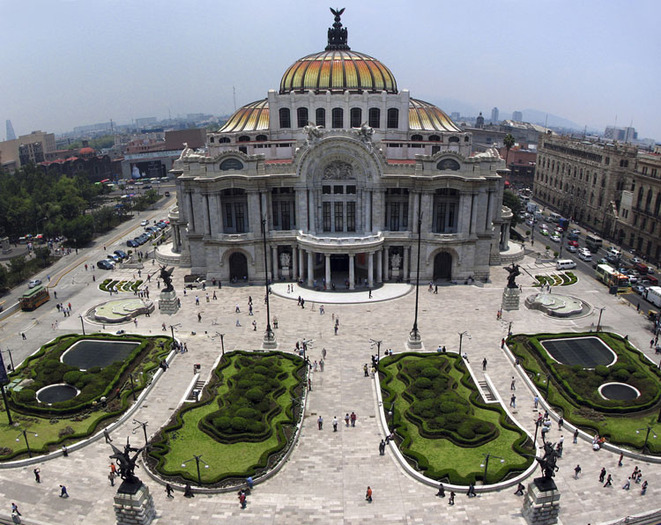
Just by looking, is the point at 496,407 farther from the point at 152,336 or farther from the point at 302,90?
the point at 302,90

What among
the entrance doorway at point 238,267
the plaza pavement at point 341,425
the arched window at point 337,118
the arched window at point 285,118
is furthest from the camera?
the arched window at point 285,118

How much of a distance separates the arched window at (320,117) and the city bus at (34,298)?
4787cm

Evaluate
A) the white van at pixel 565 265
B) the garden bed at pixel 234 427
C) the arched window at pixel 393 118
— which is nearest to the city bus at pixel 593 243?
the white van at pixel 565 265

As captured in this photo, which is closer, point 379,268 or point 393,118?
point 379,268

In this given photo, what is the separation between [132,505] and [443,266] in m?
57.3

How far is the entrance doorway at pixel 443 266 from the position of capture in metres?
78.8

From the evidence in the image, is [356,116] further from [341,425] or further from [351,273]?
[341,425]

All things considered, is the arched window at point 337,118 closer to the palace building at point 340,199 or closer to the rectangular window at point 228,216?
the palace building at point 340,199

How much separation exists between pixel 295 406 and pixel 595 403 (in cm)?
2558

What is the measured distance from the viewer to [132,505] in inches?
1267

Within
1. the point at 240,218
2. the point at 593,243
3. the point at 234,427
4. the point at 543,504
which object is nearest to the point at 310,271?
the point at 240,218

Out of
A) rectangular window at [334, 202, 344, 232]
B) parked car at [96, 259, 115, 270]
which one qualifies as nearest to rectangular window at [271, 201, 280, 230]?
rectangular window at [334, 202, 344, 232]

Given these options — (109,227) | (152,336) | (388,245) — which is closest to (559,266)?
(388,245)

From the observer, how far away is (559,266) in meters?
85.8
